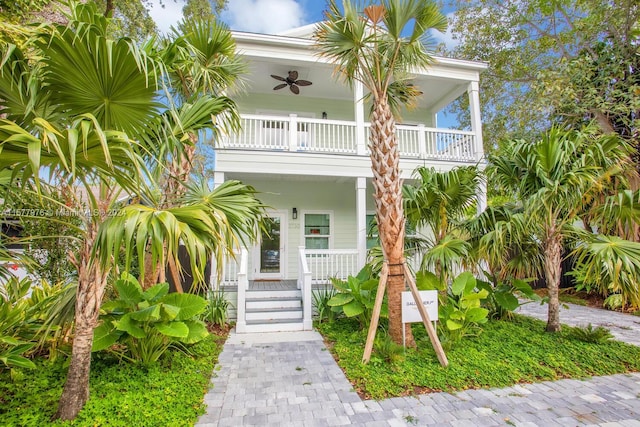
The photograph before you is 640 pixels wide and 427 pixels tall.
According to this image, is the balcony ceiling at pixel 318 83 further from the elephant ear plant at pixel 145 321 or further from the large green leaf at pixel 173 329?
the large green leaf at pixel 173 329

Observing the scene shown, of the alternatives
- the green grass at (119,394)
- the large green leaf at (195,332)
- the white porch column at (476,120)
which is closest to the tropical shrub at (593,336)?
the white porch column at (476,120)

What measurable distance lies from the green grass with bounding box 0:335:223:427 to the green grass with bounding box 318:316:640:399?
1.93 m

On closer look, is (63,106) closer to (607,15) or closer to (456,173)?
(456,173)

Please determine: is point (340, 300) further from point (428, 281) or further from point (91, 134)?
point (91, 134)

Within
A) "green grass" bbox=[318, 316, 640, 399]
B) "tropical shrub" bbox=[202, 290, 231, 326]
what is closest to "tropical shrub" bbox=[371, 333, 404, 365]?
"green grass" bbox=[318, 316, 640, 399]

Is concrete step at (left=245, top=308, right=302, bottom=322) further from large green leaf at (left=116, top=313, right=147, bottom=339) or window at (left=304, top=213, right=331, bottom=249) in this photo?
window at (left=304, top=213, right=331, bottom=249)

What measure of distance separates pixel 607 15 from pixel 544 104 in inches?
105

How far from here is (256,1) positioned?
13438mm

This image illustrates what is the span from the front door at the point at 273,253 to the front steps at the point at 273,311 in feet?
7.24

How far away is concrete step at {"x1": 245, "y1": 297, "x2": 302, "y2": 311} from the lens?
6387 mm

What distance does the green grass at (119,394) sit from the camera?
271 cm

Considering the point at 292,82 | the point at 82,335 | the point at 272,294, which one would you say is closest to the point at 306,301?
the point at 272,294

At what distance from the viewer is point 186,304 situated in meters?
3.94

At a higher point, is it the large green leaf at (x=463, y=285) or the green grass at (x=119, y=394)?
the large green leaf at (x=463, y=285)
